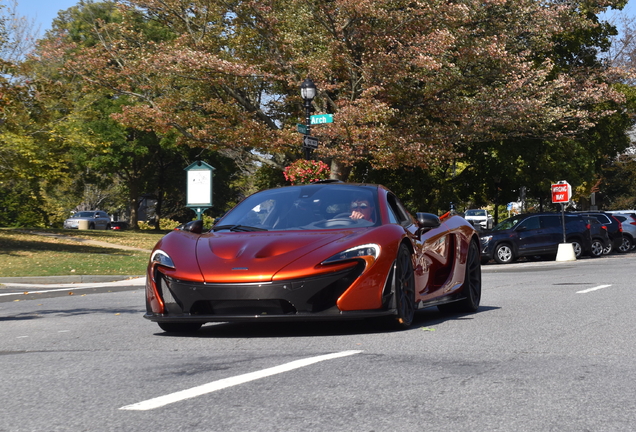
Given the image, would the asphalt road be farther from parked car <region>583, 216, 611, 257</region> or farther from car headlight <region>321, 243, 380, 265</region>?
parked car <region>583, 216, 611, 257</region>

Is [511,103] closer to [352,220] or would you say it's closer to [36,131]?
[36,131]

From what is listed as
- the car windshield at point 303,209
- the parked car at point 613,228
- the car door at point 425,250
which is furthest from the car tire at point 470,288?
the parked car at point 613,228

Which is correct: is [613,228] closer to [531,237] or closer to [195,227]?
[531,237]

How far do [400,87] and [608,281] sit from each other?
41.5ft

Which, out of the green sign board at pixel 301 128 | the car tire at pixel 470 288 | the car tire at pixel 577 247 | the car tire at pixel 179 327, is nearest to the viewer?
the car tire at pixel 179 327

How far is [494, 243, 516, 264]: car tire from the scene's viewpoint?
2956cm

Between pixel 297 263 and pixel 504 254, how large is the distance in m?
23.7

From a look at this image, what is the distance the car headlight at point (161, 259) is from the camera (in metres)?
7.28

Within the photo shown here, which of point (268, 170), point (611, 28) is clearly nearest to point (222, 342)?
point (268, 170)

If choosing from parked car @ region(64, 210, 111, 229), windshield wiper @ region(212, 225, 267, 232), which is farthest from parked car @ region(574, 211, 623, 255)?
parked car @ region(64, 210, 111, 229)

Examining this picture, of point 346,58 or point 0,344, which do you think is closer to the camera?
point 0,344

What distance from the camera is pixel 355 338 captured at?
7.10 meters

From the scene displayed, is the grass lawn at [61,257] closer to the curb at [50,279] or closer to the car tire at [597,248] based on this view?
the curb at [50,279]

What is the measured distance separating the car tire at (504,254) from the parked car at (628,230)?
7.78 meters
